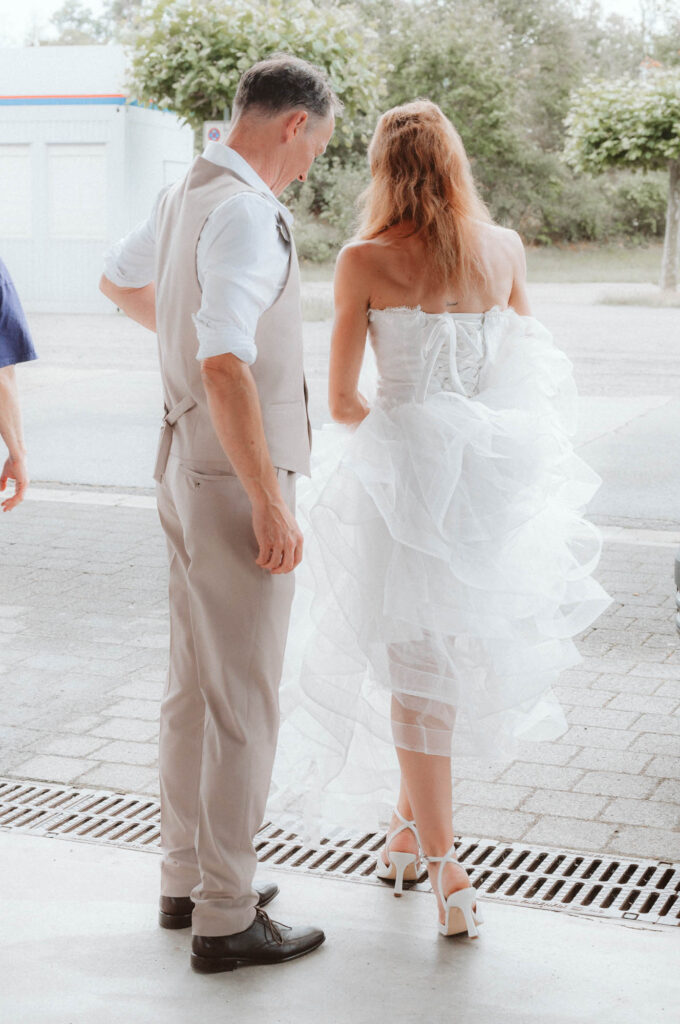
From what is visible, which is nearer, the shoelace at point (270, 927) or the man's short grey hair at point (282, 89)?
the man's short grey hair at point (282, 89)

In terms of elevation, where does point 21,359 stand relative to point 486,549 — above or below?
above

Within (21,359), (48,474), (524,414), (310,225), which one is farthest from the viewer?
(310,225)

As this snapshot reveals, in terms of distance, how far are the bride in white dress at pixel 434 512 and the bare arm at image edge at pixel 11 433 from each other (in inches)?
38.2

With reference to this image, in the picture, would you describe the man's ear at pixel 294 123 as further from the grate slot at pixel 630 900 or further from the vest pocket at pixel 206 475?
the grate slot at pixel 630 900

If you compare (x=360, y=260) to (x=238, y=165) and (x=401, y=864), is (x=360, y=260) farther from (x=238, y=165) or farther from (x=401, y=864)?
(x=401, y=864)

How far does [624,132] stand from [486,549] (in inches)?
913

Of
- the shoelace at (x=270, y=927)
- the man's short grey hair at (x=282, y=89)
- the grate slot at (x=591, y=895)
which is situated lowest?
the grate slot at (x=591, y=895)

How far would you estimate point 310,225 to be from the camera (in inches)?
1182

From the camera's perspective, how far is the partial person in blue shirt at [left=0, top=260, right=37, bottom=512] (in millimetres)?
3551

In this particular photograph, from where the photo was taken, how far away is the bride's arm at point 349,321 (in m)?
3.08

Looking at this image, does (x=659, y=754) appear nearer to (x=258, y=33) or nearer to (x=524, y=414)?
(x=524, y=414)

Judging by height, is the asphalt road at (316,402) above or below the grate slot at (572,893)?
below

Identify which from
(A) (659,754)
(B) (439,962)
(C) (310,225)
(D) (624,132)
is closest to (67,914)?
(B) (439,962)

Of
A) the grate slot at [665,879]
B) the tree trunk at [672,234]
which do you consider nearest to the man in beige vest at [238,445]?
the grate slot at [665,879]
